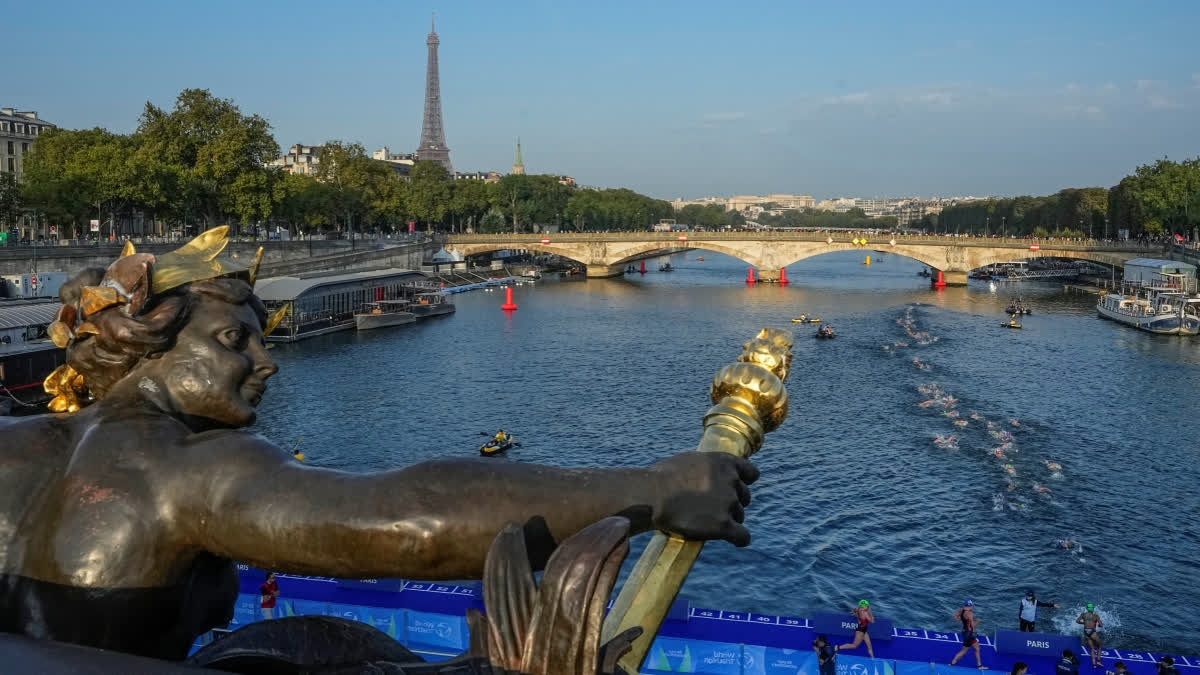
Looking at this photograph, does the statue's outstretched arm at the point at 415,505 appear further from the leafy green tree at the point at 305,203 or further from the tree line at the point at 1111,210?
the tree line at the point at 1111,210

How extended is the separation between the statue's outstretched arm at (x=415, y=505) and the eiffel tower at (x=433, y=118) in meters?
178

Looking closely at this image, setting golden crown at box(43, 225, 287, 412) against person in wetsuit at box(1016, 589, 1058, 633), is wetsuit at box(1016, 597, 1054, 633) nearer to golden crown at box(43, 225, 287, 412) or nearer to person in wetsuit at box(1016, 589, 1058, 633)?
person in wetsuit at box(1016, 589, 1058, 633)

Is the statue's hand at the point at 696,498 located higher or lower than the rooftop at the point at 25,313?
higher

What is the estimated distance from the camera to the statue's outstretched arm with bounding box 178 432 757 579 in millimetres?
2311

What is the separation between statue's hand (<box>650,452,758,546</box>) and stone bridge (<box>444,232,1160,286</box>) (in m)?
87.4

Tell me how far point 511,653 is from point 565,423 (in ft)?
109

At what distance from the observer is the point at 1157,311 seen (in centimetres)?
6200

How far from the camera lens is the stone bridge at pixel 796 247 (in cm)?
8356

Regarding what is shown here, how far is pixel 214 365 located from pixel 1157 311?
68.8 meters

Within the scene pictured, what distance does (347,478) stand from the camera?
2.41 m

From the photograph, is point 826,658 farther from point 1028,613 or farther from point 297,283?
point 297,283

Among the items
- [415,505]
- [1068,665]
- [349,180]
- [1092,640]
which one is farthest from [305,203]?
[415,505]

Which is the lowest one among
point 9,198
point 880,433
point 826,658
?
point 880,433

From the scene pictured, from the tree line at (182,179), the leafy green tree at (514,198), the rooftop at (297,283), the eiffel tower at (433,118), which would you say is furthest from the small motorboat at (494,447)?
the eiffel tower at (433,118)
